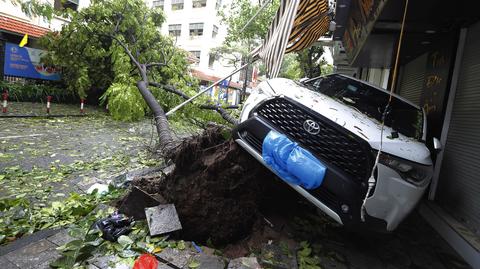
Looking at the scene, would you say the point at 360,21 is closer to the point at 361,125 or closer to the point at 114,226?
the point at 361,125

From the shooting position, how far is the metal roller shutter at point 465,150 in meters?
4.14

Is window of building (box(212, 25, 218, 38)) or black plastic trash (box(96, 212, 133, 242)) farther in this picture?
window of building (box(212, 25, 218, 38))

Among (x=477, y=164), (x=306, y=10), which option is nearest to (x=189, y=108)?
(x=306, y=10)

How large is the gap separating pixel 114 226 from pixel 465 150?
15.8 ft

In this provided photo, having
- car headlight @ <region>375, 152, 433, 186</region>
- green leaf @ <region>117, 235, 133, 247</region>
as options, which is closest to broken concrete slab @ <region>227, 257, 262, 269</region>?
green leaf @ <region>117, 235, 133, 247</region>

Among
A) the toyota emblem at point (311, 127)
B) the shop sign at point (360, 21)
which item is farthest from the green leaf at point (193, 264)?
the shop sign at point (360, 21)

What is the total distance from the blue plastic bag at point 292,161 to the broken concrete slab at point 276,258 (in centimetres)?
71

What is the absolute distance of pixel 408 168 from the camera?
2867 mm

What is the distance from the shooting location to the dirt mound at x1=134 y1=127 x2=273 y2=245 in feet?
10.9

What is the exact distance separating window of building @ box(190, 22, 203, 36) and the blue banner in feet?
70.4

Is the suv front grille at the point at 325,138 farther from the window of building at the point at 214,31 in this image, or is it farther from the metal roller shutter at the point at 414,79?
the window of building at the point at 214,31

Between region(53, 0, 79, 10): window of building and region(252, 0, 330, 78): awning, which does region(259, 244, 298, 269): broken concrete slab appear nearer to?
region(252, 0, 330, 78): awning

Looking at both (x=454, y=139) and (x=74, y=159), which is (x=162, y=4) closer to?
(x=74, y=159)

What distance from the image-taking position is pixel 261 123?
3.21 m
